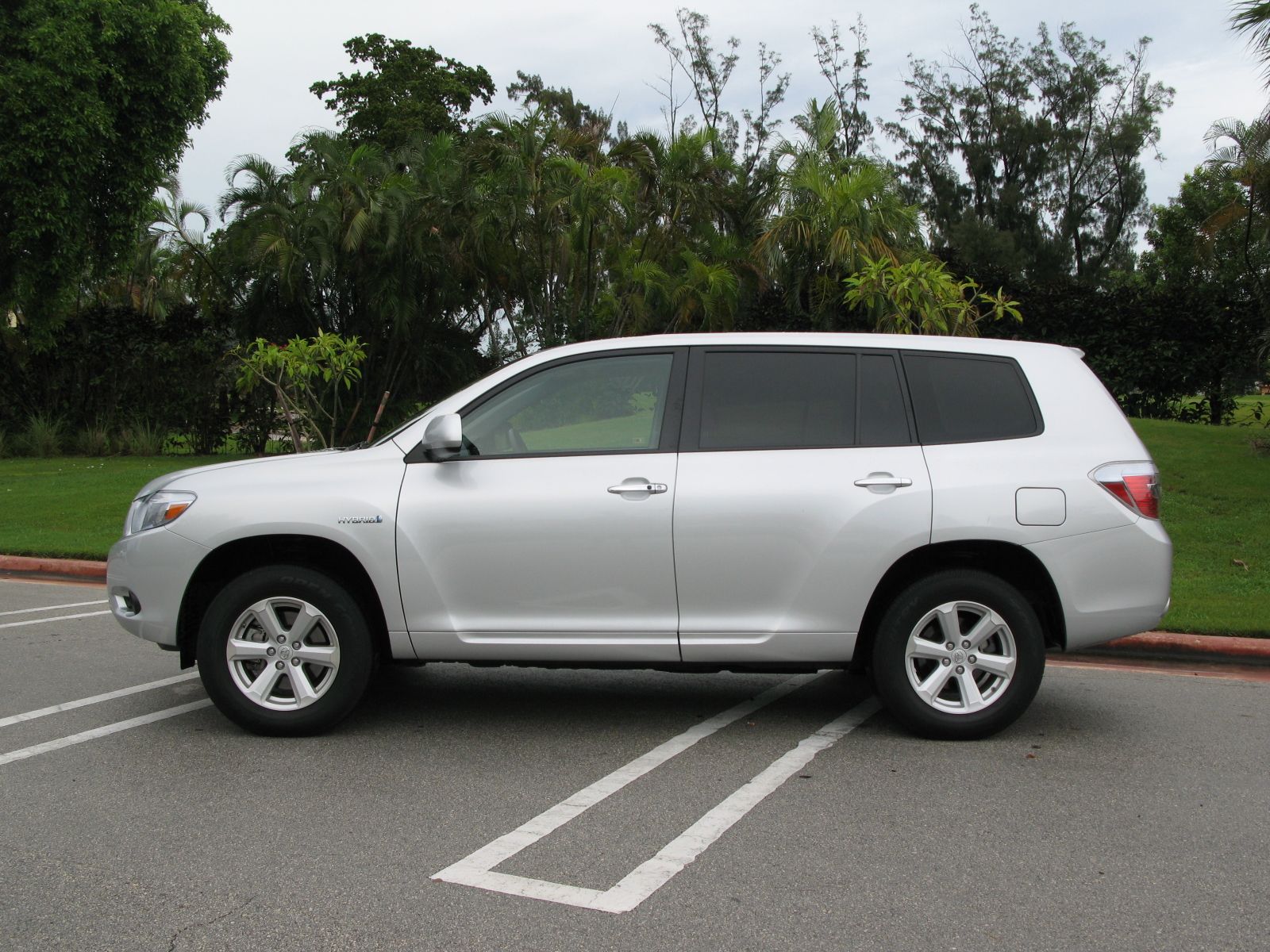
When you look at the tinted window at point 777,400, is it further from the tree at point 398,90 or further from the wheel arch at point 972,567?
the tree at point 398,90

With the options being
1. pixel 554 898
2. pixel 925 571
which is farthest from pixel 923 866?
pixel 925 571

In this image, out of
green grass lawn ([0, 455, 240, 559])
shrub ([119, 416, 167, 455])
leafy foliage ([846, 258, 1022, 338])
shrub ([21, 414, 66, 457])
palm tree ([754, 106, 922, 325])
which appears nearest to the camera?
green grass lawn ([0, 455, 240, 559])

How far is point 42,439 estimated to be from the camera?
22391 mm

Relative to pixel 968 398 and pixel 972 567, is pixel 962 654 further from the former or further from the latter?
pixel 968 398

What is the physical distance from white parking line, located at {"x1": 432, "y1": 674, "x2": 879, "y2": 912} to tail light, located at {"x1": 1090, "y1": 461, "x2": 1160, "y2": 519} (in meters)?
1.65

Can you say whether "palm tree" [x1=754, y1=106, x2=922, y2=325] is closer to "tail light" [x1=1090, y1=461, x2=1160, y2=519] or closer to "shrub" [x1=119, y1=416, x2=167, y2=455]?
"shrub" [x1=119, y1=416, x2=167, y2=455]

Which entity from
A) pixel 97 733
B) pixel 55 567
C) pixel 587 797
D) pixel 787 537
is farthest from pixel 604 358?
pixel 55 567

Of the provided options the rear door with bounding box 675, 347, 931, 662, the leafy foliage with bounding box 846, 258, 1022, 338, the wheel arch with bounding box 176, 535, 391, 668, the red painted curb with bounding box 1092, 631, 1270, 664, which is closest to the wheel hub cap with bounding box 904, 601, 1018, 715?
the rear door with bounding box 675, 347, 931, 662

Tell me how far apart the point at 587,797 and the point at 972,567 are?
2142 millimetres

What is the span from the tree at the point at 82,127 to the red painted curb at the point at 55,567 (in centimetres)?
1142

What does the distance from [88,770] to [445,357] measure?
1802cm

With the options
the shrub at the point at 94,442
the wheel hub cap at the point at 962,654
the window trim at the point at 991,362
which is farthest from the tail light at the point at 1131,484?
the shrub at the point at 94,442

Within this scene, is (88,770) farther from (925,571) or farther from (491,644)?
(925,571)

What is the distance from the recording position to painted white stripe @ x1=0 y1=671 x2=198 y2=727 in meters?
5.82
